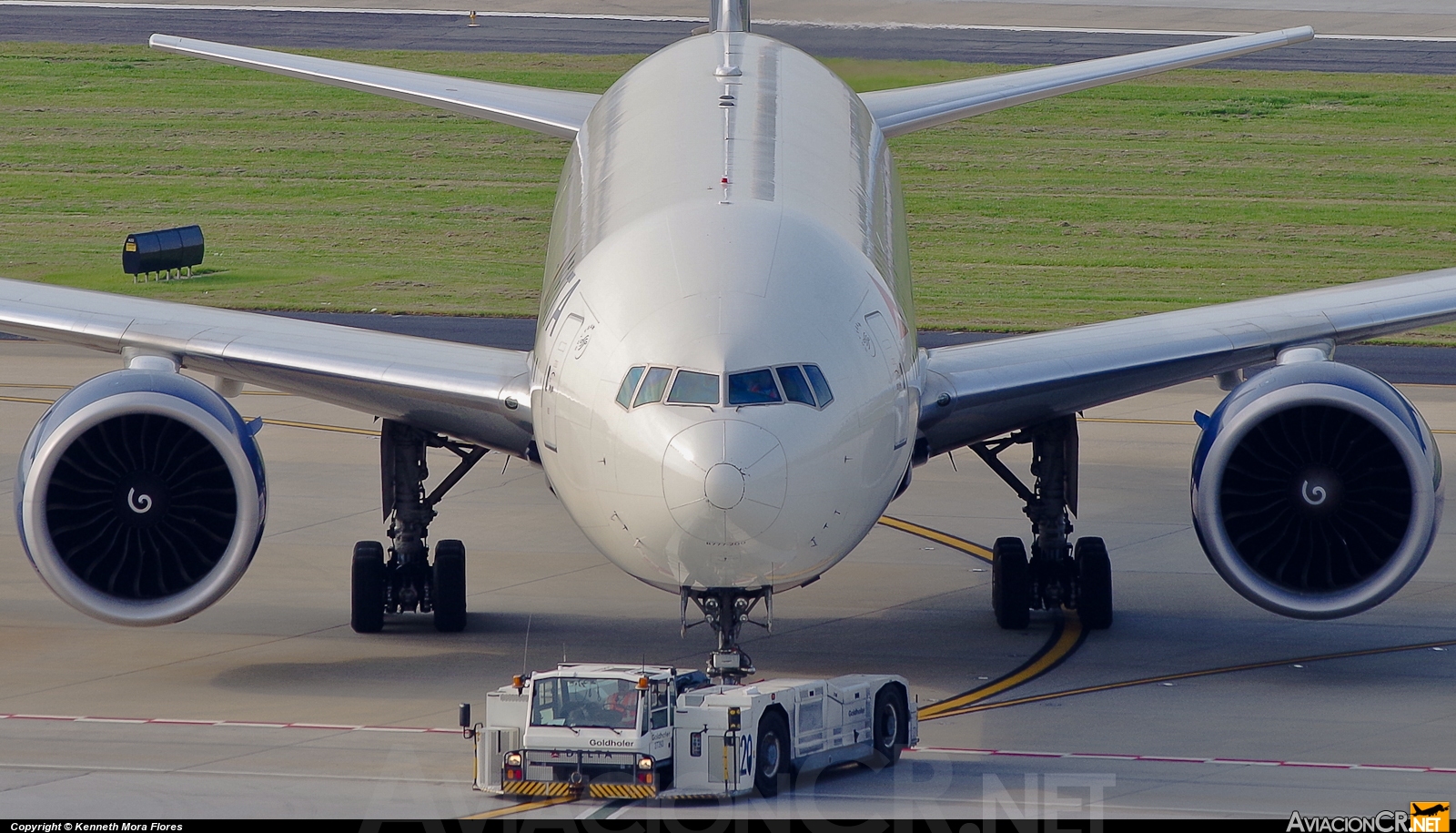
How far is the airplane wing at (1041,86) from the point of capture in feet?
94.9

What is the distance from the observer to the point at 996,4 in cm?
7562

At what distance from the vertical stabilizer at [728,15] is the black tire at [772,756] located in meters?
13.9

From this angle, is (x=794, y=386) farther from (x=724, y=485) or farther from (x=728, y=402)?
(x=724, y=485)

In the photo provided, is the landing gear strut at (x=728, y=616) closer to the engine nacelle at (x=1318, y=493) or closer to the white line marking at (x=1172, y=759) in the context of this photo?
the white line marking at (x=1172, y=759)

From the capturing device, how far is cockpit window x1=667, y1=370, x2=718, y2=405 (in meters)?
18.3

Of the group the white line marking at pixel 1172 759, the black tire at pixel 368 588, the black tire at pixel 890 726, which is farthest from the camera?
the black tire at pixel 368 588

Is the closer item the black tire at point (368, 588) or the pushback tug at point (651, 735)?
the pushback tug at point (651, 735)

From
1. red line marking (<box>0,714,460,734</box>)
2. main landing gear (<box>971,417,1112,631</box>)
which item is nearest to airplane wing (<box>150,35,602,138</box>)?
main landing gear (<box>971,417,1112,631</box>)

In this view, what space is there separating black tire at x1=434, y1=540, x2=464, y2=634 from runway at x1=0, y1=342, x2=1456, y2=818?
0.35 meters

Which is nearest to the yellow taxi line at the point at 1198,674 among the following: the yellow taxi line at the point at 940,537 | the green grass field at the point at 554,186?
the yellow taxi line at the point at 940,537

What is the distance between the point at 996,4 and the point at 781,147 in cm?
5371

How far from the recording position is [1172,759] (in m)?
19.8

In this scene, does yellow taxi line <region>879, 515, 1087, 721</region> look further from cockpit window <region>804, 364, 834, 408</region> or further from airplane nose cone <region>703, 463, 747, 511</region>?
airplane nose cone <region>703, 463, 747, 511</region>

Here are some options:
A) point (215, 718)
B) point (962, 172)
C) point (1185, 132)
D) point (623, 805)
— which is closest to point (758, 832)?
point (623, 805)
